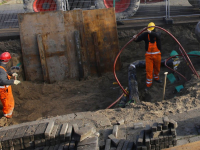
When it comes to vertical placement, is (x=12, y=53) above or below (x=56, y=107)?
above

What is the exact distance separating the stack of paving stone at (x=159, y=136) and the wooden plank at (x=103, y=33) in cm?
493

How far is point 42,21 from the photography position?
845 centimetres

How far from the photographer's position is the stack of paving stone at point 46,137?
449 cm

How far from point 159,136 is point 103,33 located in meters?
5.19

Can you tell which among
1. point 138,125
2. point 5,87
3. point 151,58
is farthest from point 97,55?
point 138,125

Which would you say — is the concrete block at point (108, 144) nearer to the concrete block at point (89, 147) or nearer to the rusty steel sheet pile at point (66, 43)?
the concrete block at point (89, 147)

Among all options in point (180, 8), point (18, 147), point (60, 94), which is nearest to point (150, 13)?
point (180, 8)

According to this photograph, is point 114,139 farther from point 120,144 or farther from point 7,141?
point 7,141

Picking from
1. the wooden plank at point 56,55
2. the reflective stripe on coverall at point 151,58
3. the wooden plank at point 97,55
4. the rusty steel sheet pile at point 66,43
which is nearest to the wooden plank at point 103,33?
the rusty steel sheet pile at point 66,43

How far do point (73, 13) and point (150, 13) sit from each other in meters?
Result: 4.21

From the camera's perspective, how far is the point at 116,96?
7797mm

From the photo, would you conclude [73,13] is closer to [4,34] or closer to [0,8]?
[4,34]

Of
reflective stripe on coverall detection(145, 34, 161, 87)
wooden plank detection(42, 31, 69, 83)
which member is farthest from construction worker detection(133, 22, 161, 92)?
wooden plank detection(42, 31, 69, 83)

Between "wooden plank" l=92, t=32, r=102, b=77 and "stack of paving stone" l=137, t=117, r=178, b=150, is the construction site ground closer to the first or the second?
"wooden plank" l=92, t=32, r=102, b=77
